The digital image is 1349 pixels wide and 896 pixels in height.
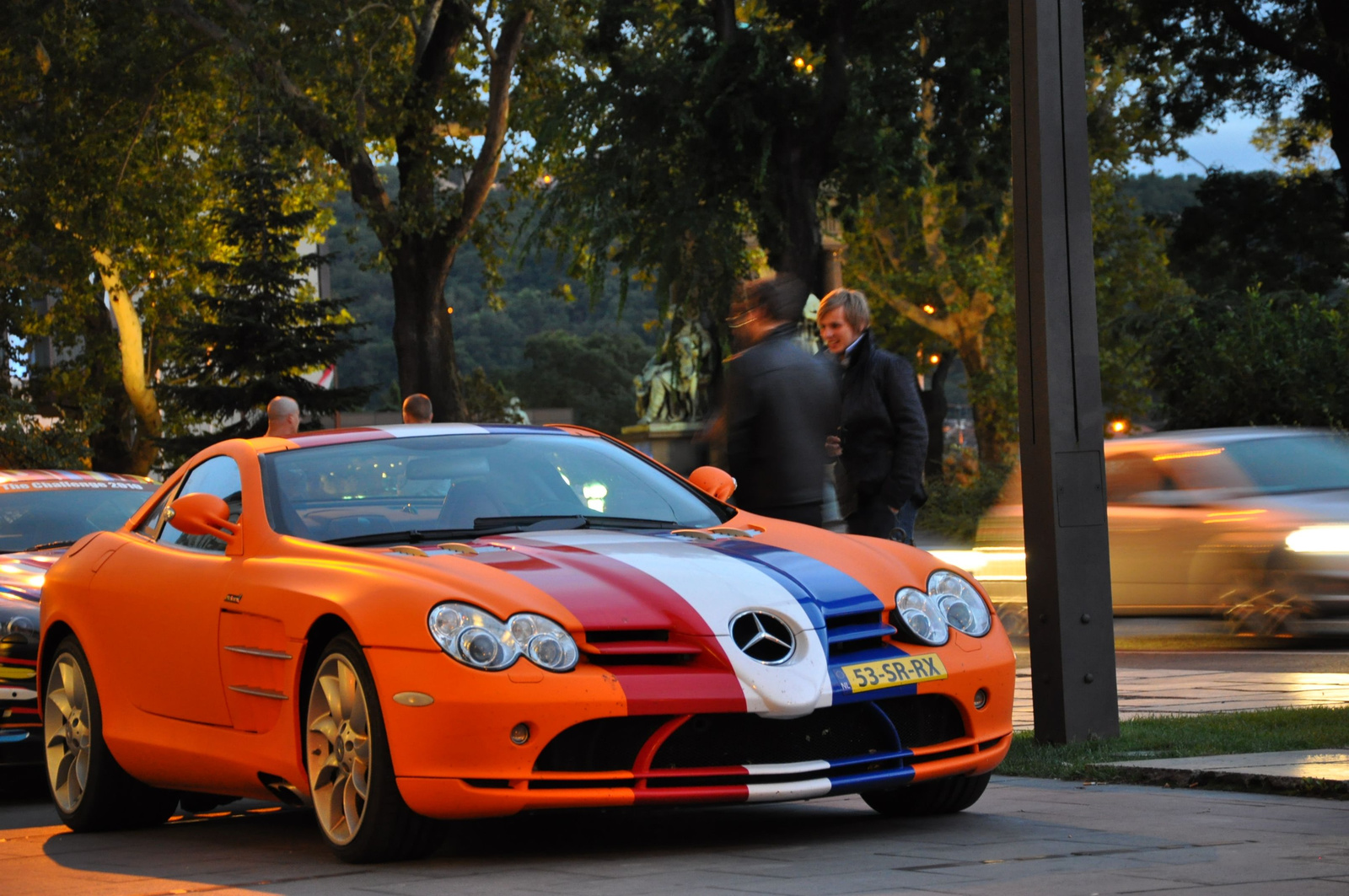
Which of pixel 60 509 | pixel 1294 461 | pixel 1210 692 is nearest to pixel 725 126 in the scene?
pixel 1294 461

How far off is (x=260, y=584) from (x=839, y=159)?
21661 millimetres

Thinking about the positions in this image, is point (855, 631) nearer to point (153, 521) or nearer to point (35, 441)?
point (153, 521)

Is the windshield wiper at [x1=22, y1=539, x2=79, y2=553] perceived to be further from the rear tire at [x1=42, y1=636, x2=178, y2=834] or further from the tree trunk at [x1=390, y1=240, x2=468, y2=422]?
the tree trunk at [x1=390, y1=240, x2=468, y2=422]

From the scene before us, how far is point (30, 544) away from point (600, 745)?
5631 millimetres

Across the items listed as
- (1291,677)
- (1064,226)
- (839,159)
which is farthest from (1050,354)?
(839,159)

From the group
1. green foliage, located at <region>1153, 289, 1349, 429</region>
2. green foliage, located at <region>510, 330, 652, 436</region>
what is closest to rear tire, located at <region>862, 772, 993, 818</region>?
green foliage, located at <region>1153, 289, 1349, 429</region>

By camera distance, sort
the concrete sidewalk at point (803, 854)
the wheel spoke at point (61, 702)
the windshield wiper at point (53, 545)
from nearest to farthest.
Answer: the concrete sidewalk at point (803, 854)
the wheel spoke at point (61, 702)
the windshield wiper at point (53, 545)

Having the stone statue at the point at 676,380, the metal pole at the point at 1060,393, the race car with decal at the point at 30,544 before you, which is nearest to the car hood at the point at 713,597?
the metal pole at the point at 1060,393

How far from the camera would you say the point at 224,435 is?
3800cm

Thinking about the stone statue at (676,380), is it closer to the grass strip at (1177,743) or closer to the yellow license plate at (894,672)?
the grass strip at (1177,743)

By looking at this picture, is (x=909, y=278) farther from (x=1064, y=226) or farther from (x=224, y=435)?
(x=1064, y=226)

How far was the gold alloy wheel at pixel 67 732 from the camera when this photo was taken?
277 inches

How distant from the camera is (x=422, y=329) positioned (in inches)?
1136

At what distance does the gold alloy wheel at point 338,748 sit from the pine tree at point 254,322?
3190 centimetres
